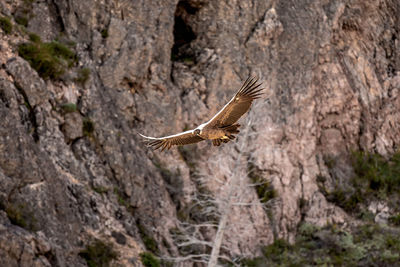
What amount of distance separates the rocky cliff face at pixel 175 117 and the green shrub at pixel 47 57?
0.05 m

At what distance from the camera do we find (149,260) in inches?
542

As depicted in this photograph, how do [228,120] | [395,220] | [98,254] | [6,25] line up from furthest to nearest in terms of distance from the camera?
[395,220] < [6,25] < [98,254] < [228,120]

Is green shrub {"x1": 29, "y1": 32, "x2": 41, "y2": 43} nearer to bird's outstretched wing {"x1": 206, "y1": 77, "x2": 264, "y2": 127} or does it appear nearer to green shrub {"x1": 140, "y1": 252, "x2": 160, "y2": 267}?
green shrub {"x1": 140, "y1": 252, "x2": 160, "y2": 267}

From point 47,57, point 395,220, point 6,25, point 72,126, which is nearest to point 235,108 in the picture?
point 72,126

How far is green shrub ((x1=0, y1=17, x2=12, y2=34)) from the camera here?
14.5 meters

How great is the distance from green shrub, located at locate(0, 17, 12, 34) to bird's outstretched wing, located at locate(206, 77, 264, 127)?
7449 millimetres

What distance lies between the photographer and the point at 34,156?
12.4 m

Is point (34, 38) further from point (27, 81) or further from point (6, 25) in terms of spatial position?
point (27, 81)

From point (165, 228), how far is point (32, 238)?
17.5ft

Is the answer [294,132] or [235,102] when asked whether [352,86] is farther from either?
[235,102]

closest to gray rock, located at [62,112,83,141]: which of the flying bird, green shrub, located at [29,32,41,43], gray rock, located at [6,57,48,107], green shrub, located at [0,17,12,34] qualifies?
gray rock, located at [6,57,48,107]

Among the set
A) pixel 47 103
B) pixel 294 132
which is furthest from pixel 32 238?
pixel 294 132

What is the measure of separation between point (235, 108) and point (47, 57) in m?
7.43

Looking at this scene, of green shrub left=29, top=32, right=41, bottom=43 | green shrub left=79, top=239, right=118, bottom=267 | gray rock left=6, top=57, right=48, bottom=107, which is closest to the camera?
green shrub left=79, top=239, right=118, bottom=267
